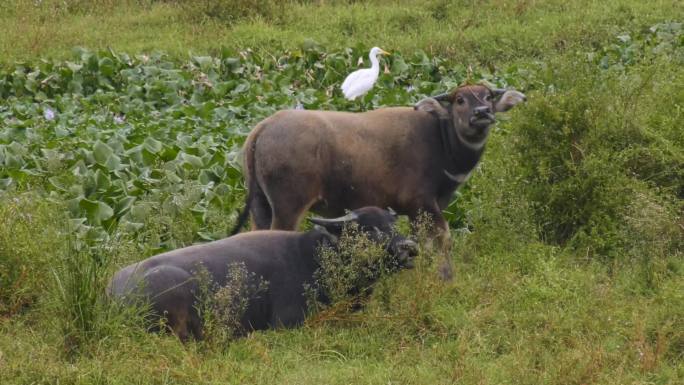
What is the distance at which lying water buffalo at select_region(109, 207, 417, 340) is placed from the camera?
6.32 m

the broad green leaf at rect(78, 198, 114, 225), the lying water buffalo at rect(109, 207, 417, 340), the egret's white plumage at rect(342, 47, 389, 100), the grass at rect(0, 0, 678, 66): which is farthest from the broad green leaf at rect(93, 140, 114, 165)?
the grass at rect(0, 0, 678, 66)

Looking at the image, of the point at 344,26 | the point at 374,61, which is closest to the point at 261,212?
the point at 374,61

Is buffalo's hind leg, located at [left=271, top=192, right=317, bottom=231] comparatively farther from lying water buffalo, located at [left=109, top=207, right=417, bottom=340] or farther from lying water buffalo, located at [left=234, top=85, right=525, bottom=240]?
lying water buffalo, located at [left=109, top=207, right=417, bottom=340]

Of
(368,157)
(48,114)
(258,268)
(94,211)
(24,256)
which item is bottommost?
(48,114)

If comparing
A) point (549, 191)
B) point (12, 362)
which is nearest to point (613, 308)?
point (549, 191)

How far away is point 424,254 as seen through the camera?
22.7ft

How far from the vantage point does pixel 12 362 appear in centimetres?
593

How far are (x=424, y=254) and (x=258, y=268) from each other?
1.01 meters

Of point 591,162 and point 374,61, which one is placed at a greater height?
point 591,162

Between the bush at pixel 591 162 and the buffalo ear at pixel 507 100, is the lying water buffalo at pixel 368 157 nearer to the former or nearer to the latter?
the buffalo ear at pixel 507 100

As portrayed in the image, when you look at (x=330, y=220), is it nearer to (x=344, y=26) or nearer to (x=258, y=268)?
(x=258, y=268)

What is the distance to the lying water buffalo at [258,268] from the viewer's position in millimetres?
6316

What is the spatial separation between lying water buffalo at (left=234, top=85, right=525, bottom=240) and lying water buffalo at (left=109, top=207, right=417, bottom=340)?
568 millimetres

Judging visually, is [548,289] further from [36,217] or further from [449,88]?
[449,88]
